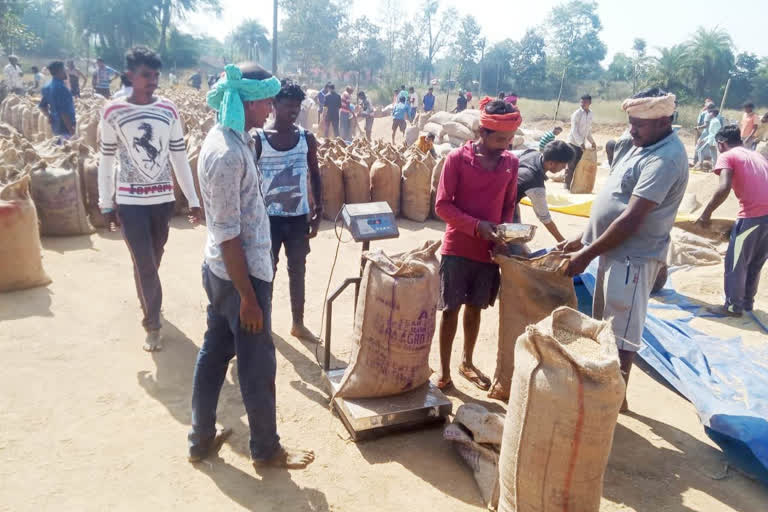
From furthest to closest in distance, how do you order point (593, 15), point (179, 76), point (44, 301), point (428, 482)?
point (593, 15) → point (179, 76) → point (44, 301) → point (428, 482)

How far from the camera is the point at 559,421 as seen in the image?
187cm

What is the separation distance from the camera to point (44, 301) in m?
4.19

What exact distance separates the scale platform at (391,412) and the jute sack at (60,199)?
4.04 meters

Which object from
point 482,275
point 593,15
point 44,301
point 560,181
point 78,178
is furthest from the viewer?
point 593,15

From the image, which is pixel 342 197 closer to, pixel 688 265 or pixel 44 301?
pixel 44 301

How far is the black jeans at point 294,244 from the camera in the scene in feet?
11.6

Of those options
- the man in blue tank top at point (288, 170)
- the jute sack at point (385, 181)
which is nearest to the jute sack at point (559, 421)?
the man in blue tank top at point (288, 170)

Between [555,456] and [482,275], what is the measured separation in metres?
1.46

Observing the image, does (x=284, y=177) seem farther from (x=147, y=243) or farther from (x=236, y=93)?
(x=236, y=93)

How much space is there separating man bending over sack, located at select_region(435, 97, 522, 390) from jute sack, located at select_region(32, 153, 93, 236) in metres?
4.22

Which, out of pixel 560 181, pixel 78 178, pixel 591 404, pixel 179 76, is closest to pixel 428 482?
pixel 591 404

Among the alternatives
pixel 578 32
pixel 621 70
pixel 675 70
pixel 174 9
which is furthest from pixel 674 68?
pixel 174 9

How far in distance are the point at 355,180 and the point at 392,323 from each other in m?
4.51

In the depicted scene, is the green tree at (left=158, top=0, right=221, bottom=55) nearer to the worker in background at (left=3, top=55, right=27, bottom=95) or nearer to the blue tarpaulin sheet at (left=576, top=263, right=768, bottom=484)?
the worker in background at (left=3, top=55, right=27, bottom=95)
